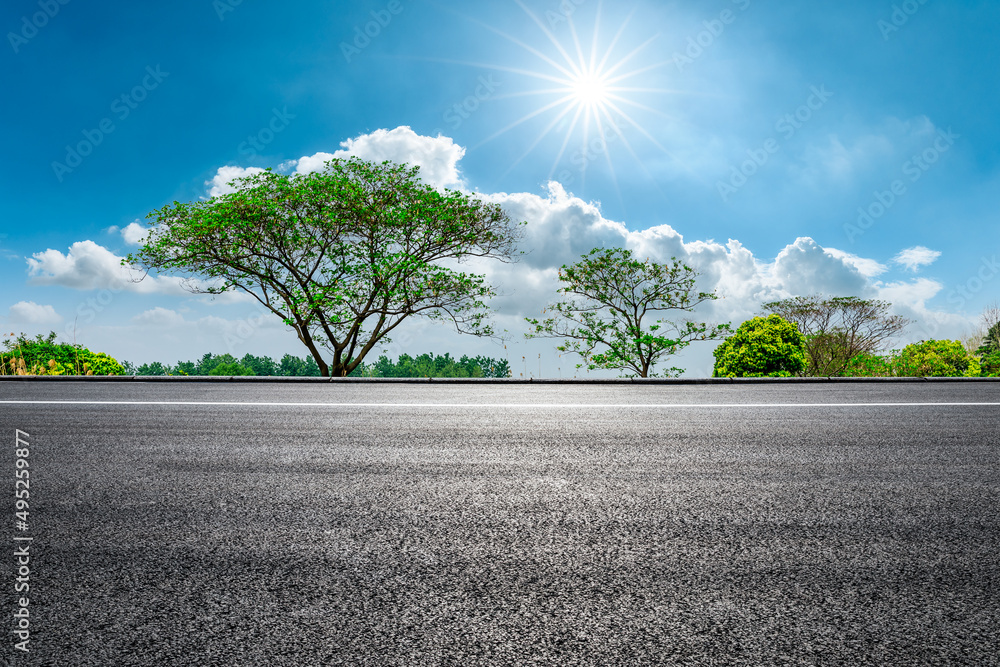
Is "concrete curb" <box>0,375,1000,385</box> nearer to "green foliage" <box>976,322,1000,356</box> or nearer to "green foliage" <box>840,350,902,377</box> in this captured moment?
"green foliage" <box>840,350,902,377</box>

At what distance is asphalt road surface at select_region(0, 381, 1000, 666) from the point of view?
4.15 ft

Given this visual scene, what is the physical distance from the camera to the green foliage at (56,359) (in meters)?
13.0

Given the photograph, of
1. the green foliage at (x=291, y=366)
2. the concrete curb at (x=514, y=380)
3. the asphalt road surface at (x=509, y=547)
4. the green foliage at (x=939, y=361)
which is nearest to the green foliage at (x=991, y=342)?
the green foliage at (x=939, y=361)

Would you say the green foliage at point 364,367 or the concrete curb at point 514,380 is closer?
the concrete curb at point 514,380

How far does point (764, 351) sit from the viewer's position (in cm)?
1421

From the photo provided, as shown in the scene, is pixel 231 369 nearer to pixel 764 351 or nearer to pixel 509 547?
pixel 764 351

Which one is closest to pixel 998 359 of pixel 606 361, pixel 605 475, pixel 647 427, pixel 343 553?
pixel 606 361

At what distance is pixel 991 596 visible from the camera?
1479 millimetres

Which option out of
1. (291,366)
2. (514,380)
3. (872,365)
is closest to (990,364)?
(872,365)

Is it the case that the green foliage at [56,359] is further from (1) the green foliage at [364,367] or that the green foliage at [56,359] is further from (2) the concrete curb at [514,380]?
(2) the concrete curb at [514,380]

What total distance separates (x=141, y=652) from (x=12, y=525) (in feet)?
4.44

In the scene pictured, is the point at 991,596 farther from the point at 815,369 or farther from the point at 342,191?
the point at 815,369

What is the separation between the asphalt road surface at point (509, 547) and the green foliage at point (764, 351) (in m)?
11.1

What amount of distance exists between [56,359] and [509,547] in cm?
1652
